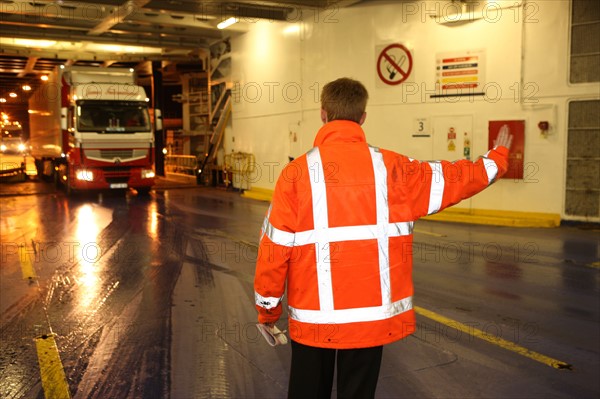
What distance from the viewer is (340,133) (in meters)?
2.91

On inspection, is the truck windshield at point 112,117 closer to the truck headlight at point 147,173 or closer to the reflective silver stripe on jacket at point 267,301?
the truck headlight at point 147,173

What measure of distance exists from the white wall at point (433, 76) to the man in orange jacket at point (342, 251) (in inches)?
426

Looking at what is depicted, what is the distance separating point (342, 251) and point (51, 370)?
316 cm

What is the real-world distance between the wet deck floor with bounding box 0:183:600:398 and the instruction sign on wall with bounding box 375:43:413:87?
15.2ft

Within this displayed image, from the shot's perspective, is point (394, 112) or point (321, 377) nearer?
point (321, 377)

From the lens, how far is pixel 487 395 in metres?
4.27

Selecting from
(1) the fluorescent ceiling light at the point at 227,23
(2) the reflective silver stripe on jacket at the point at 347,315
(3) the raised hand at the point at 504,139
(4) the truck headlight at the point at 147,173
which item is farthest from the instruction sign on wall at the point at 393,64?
(2) the reflective silver stripe on jacket at the point at 347,315

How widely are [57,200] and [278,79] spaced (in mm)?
7881

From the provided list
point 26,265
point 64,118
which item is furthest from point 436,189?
point 64,118

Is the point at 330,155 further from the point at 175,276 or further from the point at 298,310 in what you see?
the point at 175,276

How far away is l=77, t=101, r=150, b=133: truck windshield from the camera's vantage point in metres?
17.2

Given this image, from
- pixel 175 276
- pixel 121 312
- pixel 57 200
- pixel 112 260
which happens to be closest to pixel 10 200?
pixel 57 200

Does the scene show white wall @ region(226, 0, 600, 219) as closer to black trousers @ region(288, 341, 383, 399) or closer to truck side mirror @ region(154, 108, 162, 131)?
truck side mirror @ region(154, 108, 162, 131)

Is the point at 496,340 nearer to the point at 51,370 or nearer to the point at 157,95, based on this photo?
the point at 51,370
